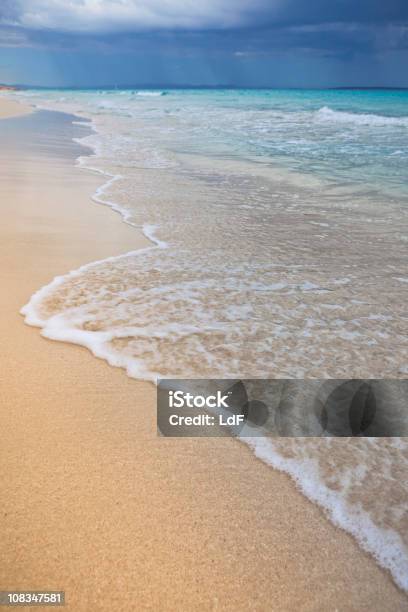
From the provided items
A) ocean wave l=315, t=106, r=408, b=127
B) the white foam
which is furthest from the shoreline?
the white foam

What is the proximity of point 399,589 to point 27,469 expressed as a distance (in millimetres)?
1374

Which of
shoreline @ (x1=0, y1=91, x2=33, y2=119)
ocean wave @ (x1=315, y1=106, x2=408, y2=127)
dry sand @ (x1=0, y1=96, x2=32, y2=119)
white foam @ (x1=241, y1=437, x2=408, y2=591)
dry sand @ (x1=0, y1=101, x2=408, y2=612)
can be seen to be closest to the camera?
dry sand @ (x1=0, y1=101, x2=408, y2=612)

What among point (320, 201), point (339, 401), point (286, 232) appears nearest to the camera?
point (339, 401)

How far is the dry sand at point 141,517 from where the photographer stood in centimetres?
151

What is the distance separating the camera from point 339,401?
2.45 metres

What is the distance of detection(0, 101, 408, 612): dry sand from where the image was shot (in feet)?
4.96

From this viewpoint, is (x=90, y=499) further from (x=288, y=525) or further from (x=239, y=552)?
(x=288, y=525)

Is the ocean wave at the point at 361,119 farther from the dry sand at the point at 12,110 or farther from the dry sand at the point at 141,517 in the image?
the dry sand at the point at 141,517

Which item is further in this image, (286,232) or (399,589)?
(286,232)

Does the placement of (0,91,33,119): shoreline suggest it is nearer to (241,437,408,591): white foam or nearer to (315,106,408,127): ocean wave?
(315,106,408,127): ocean wave

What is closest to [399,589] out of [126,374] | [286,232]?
[126,374]

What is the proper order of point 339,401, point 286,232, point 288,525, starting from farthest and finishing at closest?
point 286,232
point 339,401
point 288,525

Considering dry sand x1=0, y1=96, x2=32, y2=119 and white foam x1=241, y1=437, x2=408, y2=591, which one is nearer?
white foam x1=241, y1=437, x2=408, y2=591

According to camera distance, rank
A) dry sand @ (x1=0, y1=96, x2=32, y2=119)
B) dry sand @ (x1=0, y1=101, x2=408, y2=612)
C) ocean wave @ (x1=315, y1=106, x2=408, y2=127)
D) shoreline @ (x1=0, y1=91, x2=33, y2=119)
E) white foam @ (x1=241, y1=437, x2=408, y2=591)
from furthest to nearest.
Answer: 1. ocean wave @ (x1=315, y1=106, x2=408, y2=127)
2. dry sand @ (x1=0, y1=96, x2=32, y2=119)
3. shoreline @ (x1=0, y1=91, x2=33, y2=119)
4. white foam @ (x1=241, y1=437, x2=408, y2=591)
5. dry sand @ (x1=0, y1=101, x2=408, y2=612)
